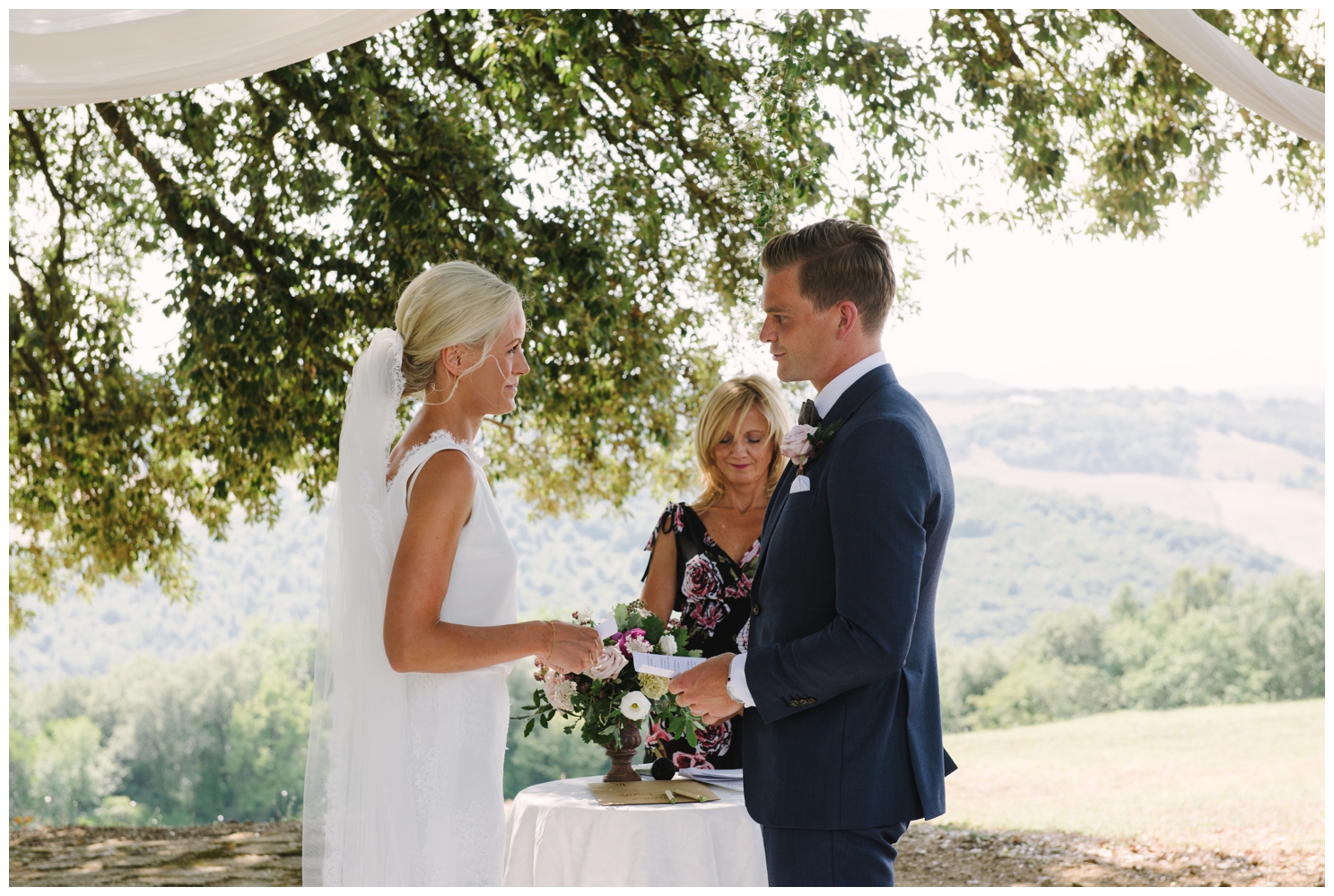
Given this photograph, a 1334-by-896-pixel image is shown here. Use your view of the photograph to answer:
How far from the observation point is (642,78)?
5383 mm

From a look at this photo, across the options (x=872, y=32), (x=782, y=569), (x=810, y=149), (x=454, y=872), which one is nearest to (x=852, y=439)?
(x=782, y=569)

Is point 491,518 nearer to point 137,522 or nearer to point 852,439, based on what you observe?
point 852,439

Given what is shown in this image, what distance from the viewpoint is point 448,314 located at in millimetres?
2508

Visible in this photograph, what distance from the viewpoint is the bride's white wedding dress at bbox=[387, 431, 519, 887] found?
2.40 meters

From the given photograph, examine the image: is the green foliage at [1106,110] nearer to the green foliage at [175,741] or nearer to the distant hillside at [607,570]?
the distant hillside at [607,570]

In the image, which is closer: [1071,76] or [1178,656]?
[1071,76]

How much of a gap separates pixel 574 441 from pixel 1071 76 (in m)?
3.49

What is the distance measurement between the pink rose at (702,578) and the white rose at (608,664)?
40.3 inches

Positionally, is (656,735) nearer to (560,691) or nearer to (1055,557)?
(560,691)

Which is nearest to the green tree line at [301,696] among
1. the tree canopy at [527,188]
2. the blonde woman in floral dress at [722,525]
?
the tree canopy at [527,188]

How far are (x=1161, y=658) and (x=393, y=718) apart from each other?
13933 mm

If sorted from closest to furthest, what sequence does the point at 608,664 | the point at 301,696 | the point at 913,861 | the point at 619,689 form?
the point at 608,664
the point at 619,689
the point at 913,861
the point at 301,696

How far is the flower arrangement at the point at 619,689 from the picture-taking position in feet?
8.75

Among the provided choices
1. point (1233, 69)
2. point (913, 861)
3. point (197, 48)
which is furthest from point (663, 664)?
point (913, 861)
